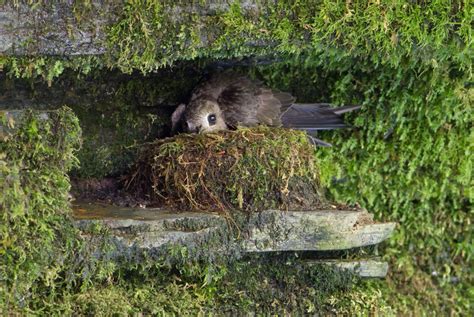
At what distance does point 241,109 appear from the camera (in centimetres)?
443

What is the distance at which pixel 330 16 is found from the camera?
355 cm

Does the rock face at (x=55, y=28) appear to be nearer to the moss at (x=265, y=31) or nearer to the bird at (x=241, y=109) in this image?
the moss at (x=265, y=31)

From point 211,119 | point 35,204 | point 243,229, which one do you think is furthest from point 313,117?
point 35,204

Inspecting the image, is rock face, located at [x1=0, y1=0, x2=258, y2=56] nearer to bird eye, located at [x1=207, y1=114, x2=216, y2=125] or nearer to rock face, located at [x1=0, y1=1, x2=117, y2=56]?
rock face, located at [x1=0, y1=1, x2=117, y2=56]

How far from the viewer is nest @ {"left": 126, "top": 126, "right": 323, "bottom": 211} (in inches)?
150

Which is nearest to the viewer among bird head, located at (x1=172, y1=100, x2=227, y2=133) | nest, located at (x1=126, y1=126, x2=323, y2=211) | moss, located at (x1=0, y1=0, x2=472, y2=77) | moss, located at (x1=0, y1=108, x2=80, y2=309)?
moss, located at (x1=0, y1=108, x2=80, y2=309)

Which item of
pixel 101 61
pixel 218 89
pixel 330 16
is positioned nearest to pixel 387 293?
pixel 218 89

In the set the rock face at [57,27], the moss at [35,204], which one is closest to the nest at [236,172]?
the moss at [35,204]

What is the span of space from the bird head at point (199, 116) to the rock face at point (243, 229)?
69 centimetres

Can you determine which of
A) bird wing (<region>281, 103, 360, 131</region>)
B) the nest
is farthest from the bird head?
bird wing (<region>281, 103, 360, 131</region>)

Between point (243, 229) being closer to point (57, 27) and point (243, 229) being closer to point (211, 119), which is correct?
point (211, 119)

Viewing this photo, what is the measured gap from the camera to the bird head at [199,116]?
432cm

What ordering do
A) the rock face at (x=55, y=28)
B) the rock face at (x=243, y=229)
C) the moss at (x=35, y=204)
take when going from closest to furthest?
the moss at (x=35, y=204) < the rock face at (x=55, y=28) < the rock face at (x=243, y=229)

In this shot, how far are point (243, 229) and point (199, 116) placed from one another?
0.87 meters
